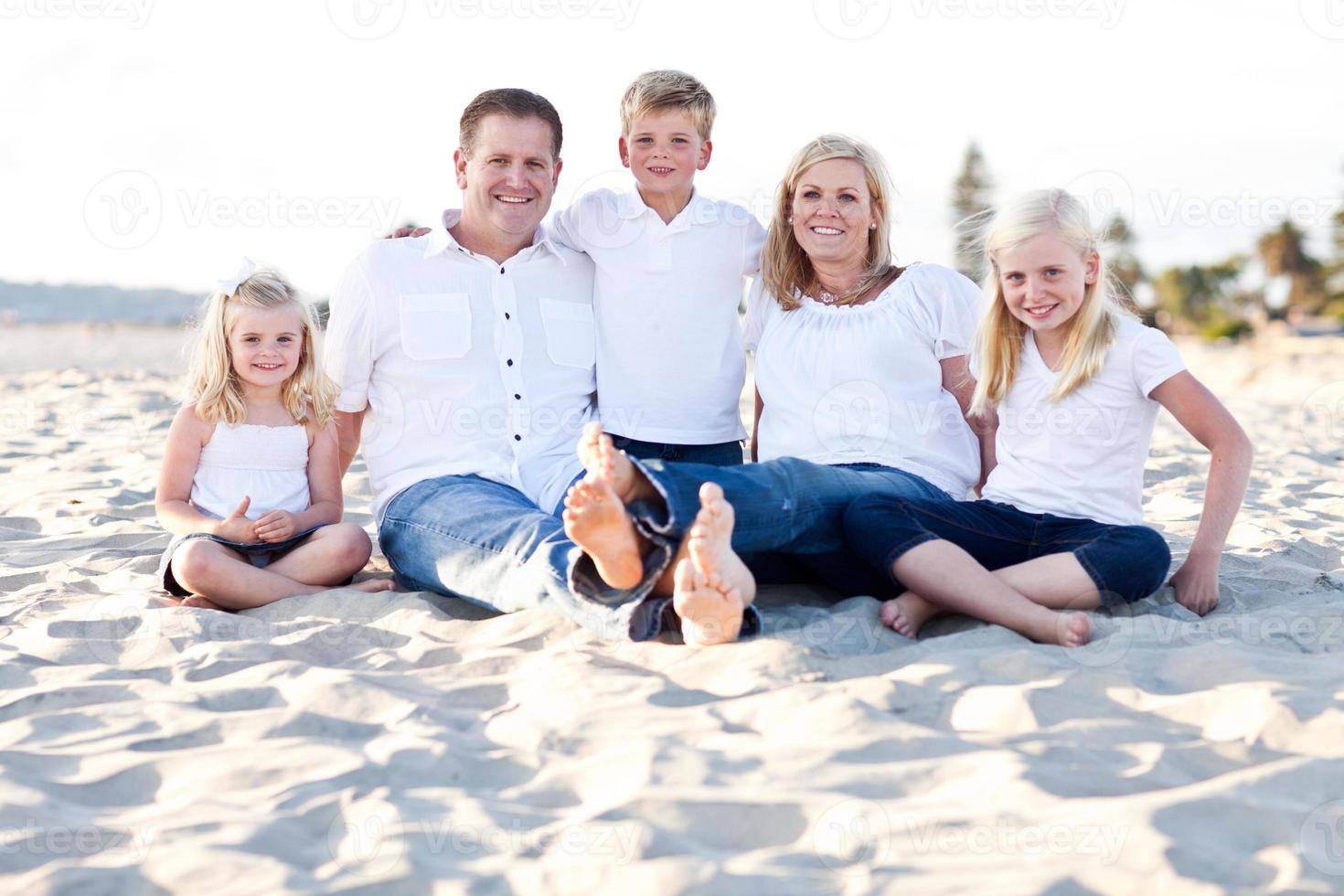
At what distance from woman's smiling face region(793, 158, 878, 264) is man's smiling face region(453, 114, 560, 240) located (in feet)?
2.69

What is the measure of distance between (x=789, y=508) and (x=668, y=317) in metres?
1.06

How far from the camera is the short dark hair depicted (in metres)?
3.65

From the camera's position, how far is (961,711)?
7.46ft

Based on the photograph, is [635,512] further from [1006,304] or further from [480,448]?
[1006,304]

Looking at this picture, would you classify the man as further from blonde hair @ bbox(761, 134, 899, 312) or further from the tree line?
the tree line

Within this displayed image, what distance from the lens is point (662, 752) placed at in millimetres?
2078

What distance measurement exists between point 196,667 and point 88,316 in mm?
35189

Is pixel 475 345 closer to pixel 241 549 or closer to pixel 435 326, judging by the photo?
pixel 435 326

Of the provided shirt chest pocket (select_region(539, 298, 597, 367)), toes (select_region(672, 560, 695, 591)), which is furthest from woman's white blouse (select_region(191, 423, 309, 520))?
toes (select_region(672, 560, 695, 591))

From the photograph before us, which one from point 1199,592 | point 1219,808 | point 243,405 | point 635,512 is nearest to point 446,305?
point 243,405

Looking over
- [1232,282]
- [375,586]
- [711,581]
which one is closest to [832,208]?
[711,581]

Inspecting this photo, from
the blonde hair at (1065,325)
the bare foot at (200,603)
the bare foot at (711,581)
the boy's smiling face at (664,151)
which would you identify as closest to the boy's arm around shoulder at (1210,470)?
the blonde hair at (1065,325)

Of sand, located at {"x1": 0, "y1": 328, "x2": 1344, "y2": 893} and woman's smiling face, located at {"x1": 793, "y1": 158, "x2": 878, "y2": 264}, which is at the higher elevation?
woman's smiling face, located at {"x1": 793, "y1": 158, "x2": 878, "y2": 264}

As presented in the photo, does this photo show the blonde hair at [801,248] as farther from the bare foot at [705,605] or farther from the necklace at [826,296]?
the bare foot at [705,605]
